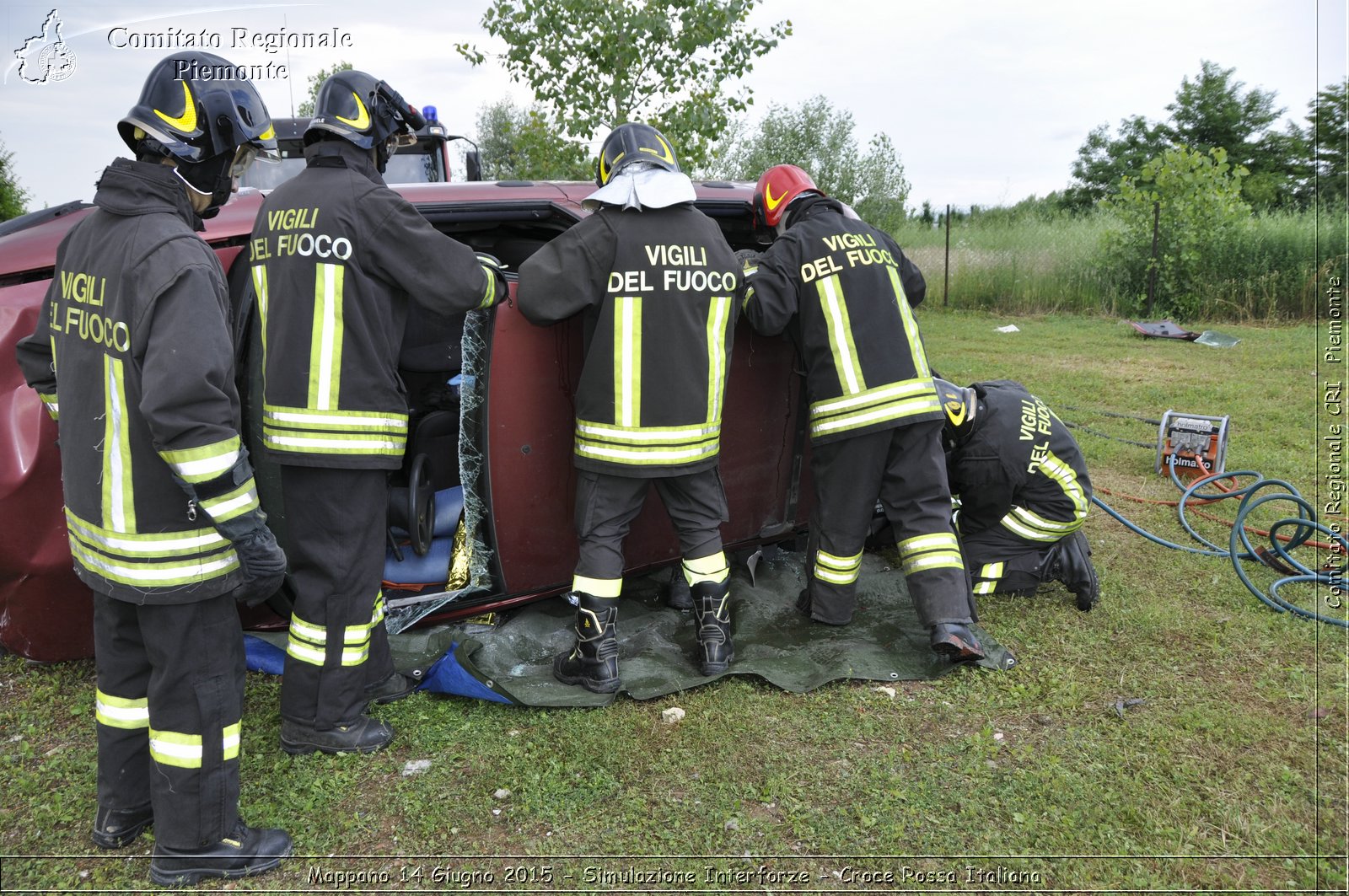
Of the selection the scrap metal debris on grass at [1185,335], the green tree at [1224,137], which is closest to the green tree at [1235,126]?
the green tree at [1224,137]

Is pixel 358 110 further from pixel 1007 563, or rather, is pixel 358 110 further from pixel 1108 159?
pixel 1108 159

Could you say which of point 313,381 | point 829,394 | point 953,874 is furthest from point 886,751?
point 313,381

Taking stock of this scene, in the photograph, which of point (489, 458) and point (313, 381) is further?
point (489, 458)

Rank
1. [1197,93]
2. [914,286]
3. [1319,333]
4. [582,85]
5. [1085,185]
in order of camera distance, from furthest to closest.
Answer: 1. [1085,185]
2. [1197,93]
3. [1319,333]
4. [582,85]
5. [914,286]

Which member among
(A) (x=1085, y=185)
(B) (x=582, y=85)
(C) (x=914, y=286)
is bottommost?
(C) (x=914, y=286)

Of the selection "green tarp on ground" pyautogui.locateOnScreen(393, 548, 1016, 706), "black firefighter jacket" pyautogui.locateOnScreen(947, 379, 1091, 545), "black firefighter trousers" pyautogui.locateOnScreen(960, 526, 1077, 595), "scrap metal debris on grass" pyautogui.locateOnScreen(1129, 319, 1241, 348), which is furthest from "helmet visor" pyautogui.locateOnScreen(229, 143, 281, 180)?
"scrap metal debris on grass" pyautogui.locateOnScreen(1129, 319, 1241, 348)

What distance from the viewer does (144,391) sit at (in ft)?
6.49

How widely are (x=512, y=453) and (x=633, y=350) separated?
57 centimetres

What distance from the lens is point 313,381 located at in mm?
2652

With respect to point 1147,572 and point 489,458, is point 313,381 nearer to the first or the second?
point 489,458

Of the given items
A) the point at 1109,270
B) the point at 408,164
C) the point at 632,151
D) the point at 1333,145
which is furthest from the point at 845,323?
the point at 1333,145

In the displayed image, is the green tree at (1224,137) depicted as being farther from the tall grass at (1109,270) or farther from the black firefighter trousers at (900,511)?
the black firefighter trousers at (900,511)

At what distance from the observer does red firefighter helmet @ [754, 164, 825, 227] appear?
11.9 feet

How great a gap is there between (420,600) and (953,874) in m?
2.00
